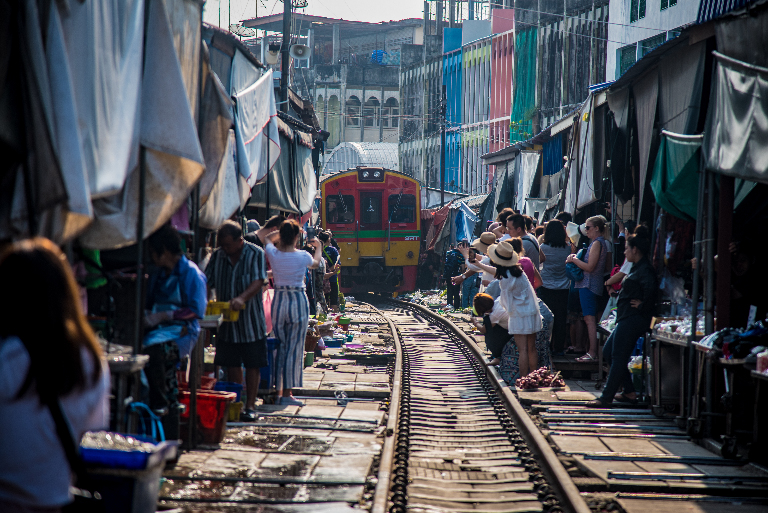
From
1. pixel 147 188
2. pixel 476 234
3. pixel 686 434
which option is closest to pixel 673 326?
pixel 686 434

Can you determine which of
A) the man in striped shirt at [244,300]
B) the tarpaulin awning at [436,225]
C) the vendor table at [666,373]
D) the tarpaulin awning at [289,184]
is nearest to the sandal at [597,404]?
the vendor table at [666,373]

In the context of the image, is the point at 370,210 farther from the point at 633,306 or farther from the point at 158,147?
the point at 158,147

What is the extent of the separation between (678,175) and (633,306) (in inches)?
50.2

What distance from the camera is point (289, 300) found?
27.7 ft

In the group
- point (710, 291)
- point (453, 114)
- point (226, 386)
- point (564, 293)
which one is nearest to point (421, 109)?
point (453, 114)

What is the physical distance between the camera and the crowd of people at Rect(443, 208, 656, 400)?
826 cm

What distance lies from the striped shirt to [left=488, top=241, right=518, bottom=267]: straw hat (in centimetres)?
285

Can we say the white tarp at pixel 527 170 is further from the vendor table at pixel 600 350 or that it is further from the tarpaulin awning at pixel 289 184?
the vendor table at pixel 600 350

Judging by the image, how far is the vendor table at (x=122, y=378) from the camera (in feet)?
15.2

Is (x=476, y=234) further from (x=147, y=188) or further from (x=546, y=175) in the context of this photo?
(x=147, y=188)

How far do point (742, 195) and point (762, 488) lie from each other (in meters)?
2.70

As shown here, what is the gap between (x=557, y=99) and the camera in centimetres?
3547

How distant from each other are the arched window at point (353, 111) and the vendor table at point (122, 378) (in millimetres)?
53462

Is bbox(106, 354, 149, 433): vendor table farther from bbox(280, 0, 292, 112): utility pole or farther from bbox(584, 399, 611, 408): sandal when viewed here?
bbox(280, 0, 292, 112): utility pole
